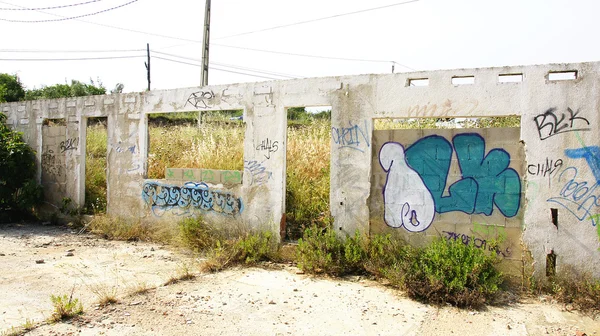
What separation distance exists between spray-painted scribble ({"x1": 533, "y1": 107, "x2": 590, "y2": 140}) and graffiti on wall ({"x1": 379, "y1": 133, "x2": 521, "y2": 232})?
0.48m

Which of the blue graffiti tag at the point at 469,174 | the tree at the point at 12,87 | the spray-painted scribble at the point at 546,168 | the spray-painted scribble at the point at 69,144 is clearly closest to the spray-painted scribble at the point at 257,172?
the blue graffiti tag at the point at 469,174

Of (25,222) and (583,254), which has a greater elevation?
(583,254)

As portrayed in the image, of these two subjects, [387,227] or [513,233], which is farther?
[387,227]

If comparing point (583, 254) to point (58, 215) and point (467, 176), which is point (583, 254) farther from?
point (58, 215)

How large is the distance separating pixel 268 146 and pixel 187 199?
6.09 feet

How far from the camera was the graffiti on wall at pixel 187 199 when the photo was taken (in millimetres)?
7047

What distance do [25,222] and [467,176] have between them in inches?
356

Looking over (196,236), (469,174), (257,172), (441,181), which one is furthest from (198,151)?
(469,174)

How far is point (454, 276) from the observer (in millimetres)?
4922

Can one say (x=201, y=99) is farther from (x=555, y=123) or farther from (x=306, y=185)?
(x=555, y=123)

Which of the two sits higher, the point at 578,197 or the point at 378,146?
the point at 378,146

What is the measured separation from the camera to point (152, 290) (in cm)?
522

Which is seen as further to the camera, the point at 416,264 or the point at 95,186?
the point at 95,186

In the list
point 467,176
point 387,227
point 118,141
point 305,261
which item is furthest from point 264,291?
point 118,141
